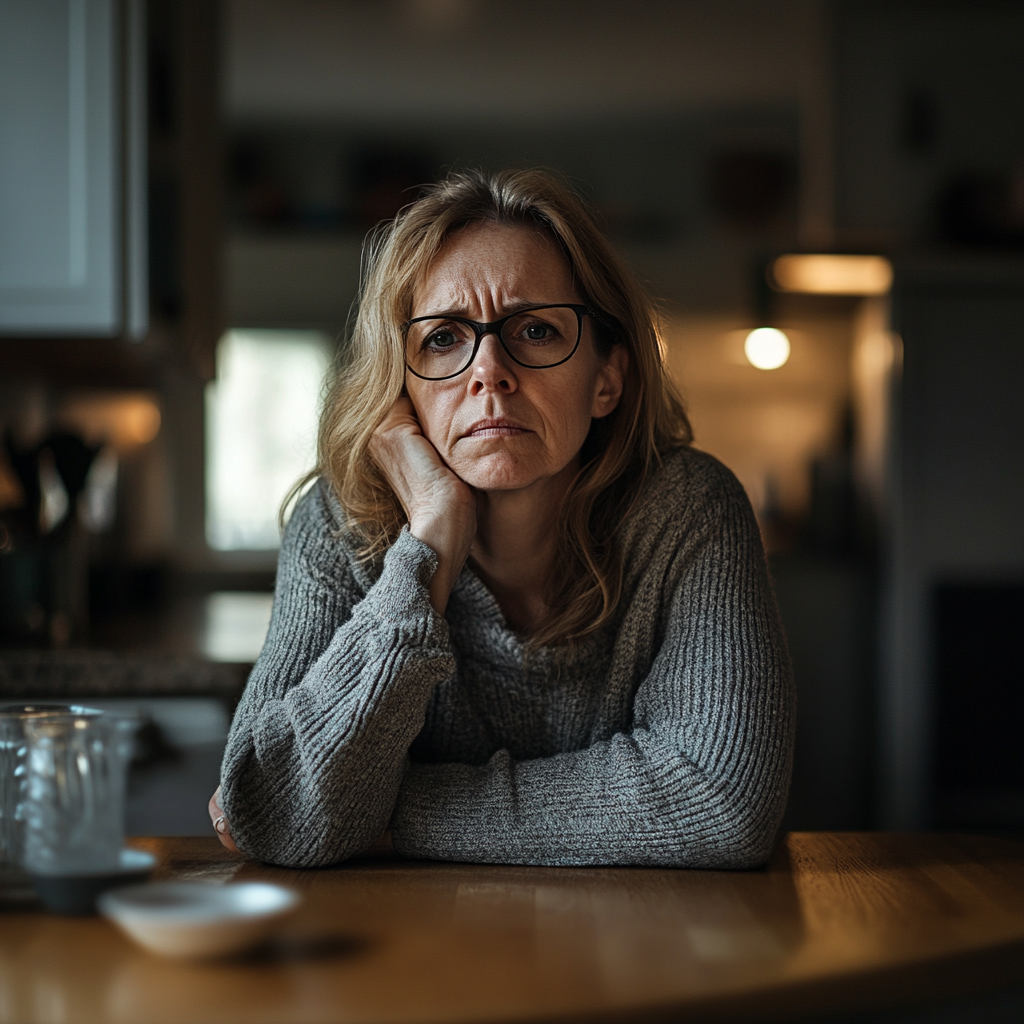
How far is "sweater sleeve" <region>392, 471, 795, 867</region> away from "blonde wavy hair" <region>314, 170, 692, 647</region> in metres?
0.11

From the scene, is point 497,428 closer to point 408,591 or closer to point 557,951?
point 408,591

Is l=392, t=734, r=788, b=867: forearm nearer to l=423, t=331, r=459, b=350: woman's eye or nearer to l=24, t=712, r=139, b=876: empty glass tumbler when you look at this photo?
l=24, t=712, r=139, b=876: empty glass tumbler

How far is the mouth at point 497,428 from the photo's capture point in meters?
1.14

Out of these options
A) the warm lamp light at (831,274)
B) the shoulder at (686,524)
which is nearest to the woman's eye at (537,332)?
the shoulder at (686,524)

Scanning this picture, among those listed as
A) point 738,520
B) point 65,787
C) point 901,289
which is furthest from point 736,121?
point 65,787

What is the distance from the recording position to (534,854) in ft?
3.22

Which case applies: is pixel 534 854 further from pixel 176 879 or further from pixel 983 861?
pixel 983 861

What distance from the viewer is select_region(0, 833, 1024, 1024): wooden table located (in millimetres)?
605

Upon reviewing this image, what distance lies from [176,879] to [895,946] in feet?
1.85

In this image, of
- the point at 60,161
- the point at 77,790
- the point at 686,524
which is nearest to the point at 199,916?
the point at 77,790

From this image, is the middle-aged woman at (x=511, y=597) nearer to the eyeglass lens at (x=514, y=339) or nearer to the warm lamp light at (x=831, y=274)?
the eyeglass lens at (x=514, y=339)

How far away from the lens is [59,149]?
2.02 meters

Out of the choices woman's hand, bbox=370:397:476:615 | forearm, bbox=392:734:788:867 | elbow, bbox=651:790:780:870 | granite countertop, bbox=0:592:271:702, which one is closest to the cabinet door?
granite countertop, bbox=0:592:271:702

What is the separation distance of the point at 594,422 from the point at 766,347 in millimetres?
2950
